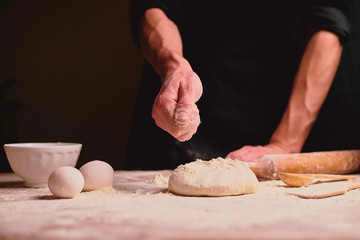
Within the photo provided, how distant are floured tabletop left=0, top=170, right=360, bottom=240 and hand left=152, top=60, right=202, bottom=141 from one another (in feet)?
0.65

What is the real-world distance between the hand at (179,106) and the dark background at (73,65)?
2.76 metres

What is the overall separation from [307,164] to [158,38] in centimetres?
84

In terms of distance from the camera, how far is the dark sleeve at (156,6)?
1.93 m

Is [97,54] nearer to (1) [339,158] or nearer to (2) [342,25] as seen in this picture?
(2) [342,25]

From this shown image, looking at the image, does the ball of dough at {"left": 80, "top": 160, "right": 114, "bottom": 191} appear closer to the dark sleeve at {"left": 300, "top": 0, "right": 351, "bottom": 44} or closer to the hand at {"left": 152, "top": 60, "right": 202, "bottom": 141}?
the hand at {"left": 152, "top": 60, "right": 202, "bottom": 141}

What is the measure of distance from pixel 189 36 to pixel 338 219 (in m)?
1.45

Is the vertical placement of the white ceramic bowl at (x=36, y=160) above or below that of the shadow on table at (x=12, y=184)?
above

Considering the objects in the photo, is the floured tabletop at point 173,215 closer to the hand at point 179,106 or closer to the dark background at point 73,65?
the hand at point 179,106

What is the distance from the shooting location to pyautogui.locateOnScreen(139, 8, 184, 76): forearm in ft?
5.84

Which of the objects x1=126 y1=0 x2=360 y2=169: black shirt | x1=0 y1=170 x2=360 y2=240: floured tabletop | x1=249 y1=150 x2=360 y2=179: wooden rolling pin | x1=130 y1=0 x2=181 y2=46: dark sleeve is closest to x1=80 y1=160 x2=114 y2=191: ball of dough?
x1=0 y1=170 x2=360 y2=240: floured tabletop

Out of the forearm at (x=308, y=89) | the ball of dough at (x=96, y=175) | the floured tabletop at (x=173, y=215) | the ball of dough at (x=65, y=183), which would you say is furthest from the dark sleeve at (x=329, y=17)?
the ball of dough at (x=65, y=183)

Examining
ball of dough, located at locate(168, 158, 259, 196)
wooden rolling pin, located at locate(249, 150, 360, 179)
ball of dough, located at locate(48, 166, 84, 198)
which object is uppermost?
wooden rolling pin, located at locate(249, 150, 360, 179)

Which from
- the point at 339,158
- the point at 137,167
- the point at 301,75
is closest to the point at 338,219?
the point at 339,158

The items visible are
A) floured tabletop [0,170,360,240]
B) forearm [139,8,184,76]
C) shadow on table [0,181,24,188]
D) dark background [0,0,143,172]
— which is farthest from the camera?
dark background [0,0,143,172]
